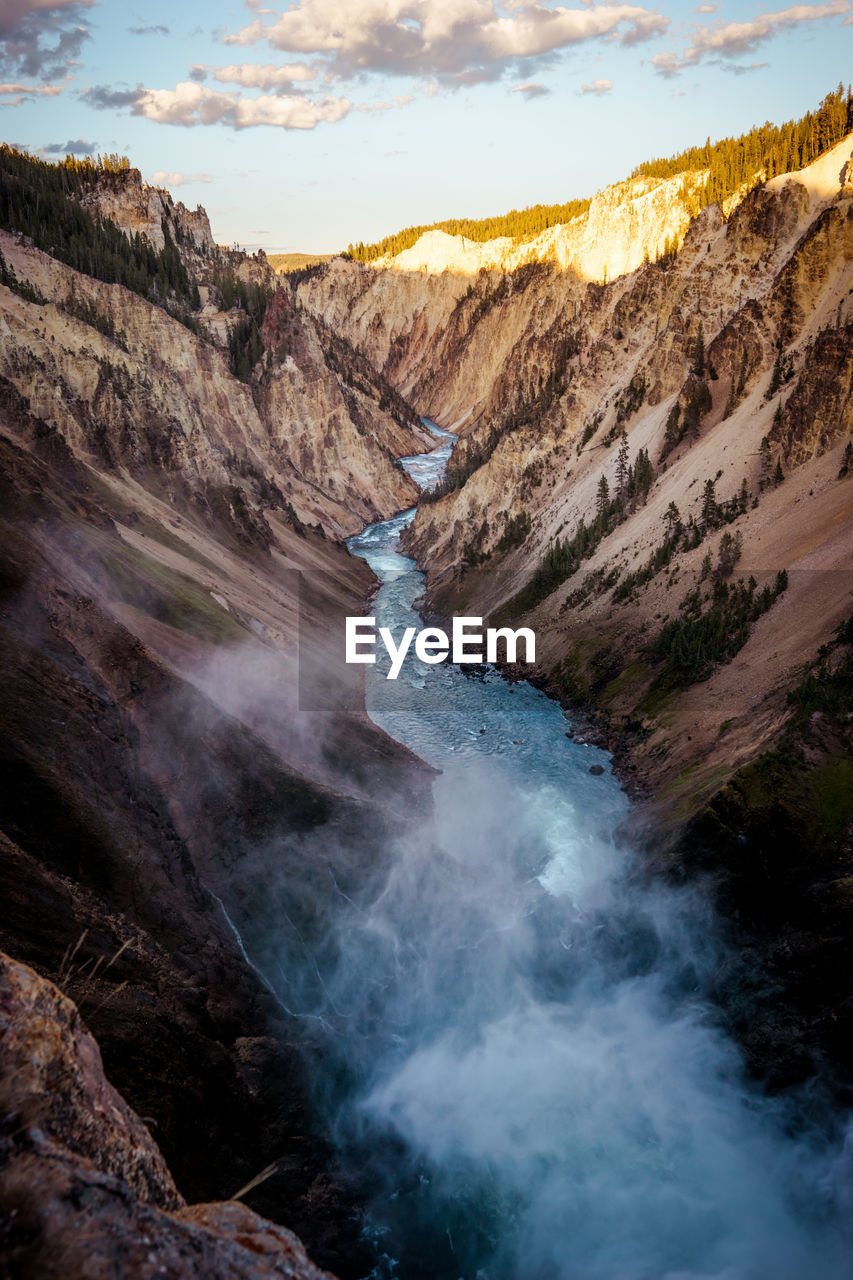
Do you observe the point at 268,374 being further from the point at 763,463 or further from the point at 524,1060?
the point at 524,1060

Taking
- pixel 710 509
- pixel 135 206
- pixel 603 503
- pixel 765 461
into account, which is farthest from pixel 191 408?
pixel 135 206

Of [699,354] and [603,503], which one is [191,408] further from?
[699,354]

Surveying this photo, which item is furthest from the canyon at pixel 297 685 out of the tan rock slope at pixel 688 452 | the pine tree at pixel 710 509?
the tan rock slope at pixel 688 452

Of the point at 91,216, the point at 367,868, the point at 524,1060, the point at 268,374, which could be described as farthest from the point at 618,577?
the point at 91,216

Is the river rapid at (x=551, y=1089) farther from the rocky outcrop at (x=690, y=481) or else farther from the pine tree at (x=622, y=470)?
the pine tree at (x=622, y=470)

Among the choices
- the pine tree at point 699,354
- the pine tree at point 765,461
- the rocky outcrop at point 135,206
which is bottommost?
the pine tree at point 765,461
